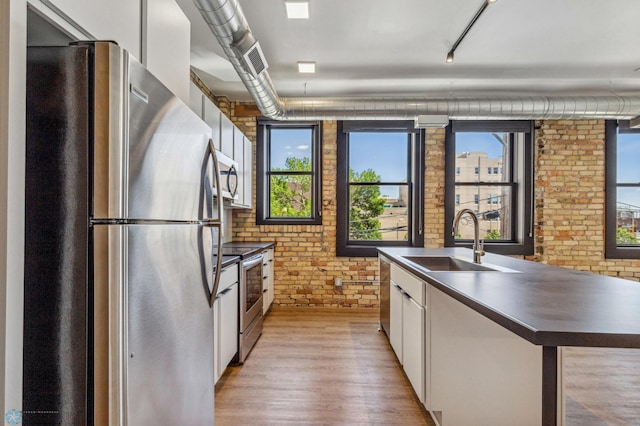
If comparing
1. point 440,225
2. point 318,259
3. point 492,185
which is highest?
point 492,185

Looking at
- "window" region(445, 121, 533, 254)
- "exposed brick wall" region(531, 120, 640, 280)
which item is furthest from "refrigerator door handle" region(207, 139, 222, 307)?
"exposed brick wall" region(531, 120, 640, 280)

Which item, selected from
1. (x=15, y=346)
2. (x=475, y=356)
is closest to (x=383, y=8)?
(x=475, y=356)

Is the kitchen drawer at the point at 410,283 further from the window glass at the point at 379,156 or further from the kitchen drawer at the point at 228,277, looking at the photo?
the window glass at the point at 379,156

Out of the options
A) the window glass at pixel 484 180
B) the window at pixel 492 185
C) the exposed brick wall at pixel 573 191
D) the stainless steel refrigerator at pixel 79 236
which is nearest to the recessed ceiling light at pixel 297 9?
the stainless steel refrigerator at pixel 79 236

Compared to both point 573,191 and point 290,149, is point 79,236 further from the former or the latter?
point 573,191

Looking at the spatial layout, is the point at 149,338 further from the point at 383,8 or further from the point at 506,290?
the point at 383,8

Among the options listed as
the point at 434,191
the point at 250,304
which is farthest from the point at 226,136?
the point at 434,191

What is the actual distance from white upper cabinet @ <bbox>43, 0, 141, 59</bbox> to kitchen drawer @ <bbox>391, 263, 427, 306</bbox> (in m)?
1.86

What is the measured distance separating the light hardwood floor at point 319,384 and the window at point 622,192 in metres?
3.53

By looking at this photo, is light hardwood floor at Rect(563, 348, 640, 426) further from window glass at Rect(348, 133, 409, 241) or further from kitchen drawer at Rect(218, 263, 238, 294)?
→ window glass at Rect(348, 133, 409, 241)

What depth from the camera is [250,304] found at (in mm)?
3037

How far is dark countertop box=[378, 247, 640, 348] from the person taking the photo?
2.96ft

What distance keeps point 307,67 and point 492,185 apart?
3.05 m

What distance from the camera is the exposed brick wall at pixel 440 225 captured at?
15.0 feet
